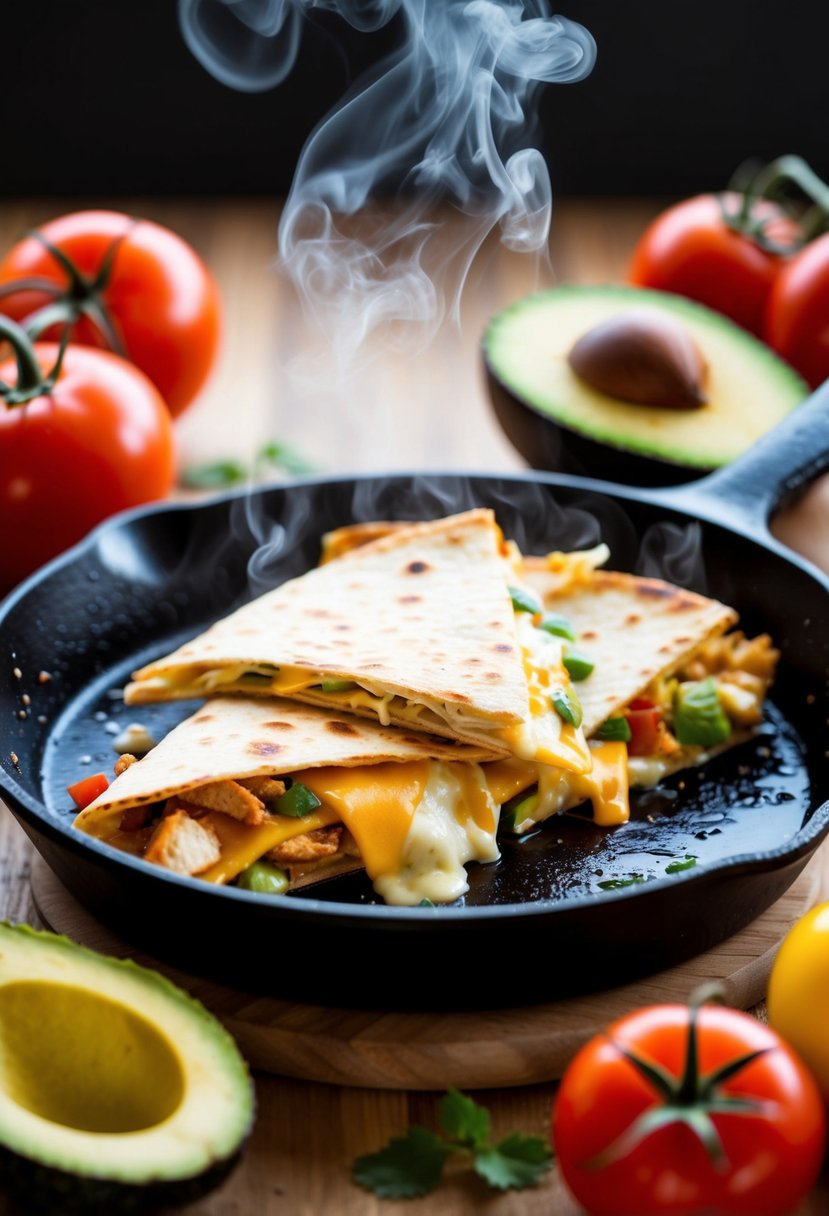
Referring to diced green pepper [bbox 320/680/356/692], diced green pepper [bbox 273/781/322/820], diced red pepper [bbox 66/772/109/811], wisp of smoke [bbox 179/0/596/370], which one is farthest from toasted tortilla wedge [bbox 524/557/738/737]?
wisp of smoke [bbox 179/0/596/370]

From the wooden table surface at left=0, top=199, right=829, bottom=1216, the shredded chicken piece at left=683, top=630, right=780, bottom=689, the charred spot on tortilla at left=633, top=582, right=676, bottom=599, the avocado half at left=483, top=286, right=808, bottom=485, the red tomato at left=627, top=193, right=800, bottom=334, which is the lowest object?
the wooden table surface at left=0, top=199, right=829, bottom=1216

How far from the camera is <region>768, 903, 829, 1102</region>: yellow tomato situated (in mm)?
1969

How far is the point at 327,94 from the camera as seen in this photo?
577 cm

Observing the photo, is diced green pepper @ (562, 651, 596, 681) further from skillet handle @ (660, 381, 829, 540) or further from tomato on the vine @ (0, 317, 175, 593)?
tomato on the vine @ (0, 317, 175, 593)

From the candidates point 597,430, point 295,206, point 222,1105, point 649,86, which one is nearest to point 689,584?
point 597,430

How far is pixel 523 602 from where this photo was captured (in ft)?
9.64

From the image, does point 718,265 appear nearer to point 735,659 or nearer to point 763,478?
point 763,478

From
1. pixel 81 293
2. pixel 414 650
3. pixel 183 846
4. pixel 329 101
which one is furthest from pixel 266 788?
pixel 329 101

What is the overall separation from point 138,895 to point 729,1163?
0.89m

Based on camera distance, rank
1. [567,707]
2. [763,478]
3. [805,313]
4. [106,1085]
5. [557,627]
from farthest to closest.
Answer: [805,313] → [763,478] → [557,627] → [567,707] → [106,1085]

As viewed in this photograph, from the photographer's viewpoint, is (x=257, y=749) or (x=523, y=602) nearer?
(x=257, y=749)

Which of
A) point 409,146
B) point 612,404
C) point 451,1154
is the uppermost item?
point 409,146

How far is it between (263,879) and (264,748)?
0.23 meters

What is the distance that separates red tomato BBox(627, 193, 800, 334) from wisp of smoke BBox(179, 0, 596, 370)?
448 mm
